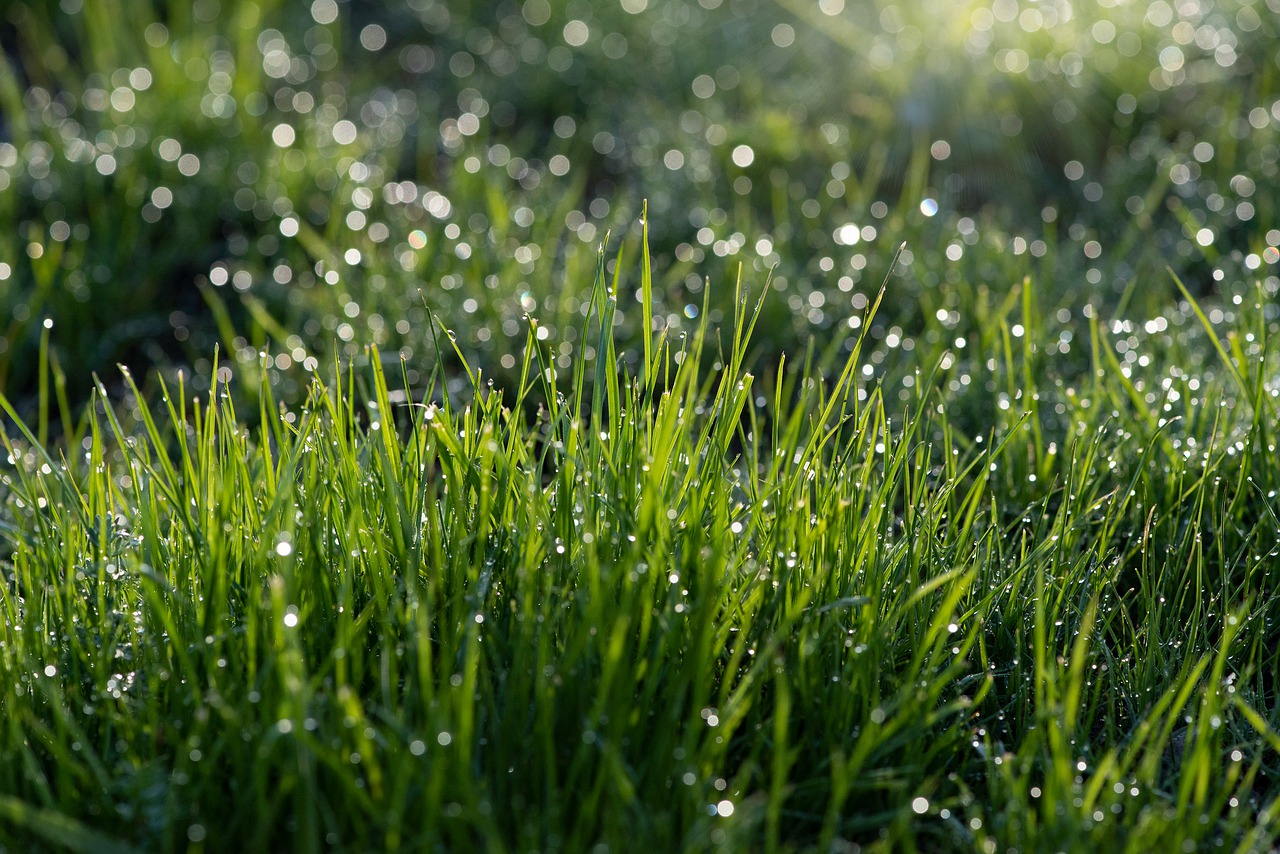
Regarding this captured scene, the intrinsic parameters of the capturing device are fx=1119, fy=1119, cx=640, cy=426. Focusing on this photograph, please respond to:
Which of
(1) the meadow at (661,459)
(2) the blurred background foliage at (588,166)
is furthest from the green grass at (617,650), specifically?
(2) the blurred background foliage at (588,166)

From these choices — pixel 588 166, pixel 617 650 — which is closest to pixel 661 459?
pixel 617 650

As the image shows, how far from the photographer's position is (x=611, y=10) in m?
4.14

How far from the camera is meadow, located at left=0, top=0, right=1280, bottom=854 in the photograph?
49.3 inches

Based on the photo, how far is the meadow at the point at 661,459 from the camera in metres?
1.25

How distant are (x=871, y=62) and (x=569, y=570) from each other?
2.73 metres

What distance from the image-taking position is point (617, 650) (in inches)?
47.2

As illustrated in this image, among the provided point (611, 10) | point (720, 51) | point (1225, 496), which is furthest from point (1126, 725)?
point (611, 10)

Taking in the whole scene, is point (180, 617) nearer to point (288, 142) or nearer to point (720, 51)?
point (288, 142)

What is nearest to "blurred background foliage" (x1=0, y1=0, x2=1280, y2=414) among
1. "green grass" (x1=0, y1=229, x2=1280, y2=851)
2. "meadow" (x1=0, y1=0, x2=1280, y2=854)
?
"meadow" (x1=0, y1=0, x2=1280, y2=854)

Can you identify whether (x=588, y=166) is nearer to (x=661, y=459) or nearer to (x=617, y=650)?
(x=661, y=459)

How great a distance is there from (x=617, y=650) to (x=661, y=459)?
294mm

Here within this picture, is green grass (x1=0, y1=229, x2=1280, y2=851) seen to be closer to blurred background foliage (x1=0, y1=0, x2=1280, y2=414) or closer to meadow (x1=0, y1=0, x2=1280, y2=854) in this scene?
meadow (x1=0, y1=0, x2=1280, y2=854)

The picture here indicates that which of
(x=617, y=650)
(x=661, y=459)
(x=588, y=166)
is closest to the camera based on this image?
(x=617, y=650)

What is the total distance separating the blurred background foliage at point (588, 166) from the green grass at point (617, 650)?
734 millimetres
